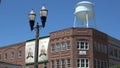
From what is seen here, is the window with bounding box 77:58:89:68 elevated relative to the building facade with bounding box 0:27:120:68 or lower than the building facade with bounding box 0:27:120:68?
lower

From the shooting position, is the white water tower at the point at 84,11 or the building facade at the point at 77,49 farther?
the white water tower at the point at 84,11

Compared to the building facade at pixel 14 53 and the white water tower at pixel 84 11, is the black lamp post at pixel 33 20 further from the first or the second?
the building facade at pixel 14 53

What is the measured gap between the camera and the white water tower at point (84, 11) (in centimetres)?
6234

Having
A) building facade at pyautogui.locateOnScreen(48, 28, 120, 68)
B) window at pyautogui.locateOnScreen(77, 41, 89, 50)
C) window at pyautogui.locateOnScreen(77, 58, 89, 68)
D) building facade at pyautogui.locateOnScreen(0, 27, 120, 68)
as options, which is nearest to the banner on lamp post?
building facade at pyautogui.locateOnScreen(0, 27, 120, 68)

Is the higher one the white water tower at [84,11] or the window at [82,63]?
the white water tower at [84,11]

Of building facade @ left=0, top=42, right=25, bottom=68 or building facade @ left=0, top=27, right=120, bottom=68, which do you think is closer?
building facade @ left=0, top=27, right=120, bottom=68

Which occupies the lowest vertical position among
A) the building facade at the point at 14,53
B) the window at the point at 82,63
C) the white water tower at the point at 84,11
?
the window at the point at 82,63

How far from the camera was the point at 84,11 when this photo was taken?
2451 inches

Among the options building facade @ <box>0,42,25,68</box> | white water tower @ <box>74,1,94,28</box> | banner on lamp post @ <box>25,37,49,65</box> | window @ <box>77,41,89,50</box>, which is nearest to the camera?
window @ <box>77,41,89,50</box>

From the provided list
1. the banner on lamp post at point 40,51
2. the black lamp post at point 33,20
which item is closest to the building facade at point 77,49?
the banner on lamp post at point 40,51

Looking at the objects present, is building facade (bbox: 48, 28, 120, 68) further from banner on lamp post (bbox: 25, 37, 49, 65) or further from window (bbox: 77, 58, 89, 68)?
banner on lamp post (bbox: 25, 37, 49, 65)

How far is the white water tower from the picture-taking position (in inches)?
2454

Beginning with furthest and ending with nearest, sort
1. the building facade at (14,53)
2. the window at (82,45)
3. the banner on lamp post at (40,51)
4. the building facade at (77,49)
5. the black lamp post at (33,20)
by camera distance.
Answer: the building facade at (14,53) < the banner on lamp post at (40,51) < the window at (82,45) < the building facade at (77,49) < the black lamp post at (33,20)

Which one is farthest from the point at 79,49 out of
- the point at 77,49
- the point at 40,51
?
the point at 40,51
